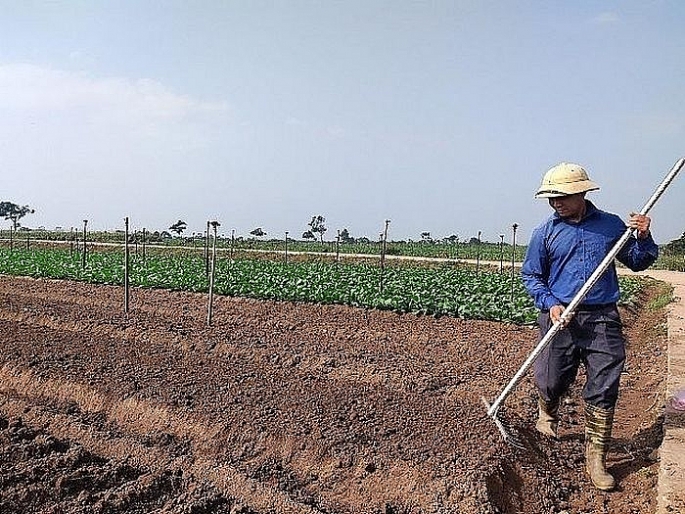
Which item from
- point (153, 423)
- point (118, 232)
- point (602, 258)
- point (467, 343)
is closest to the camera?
point (602, 258)

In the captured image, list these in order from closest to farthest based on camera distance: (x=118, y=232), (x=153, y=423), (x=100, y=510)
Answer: (x=100, y=510) < (x=153, y=423) < (x=118, y=232)

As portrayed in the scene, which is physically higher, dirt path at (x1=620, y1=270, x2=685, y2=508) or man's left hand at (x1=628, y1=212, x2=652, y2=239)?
man's left hand at (x1=628, y1=212, x2=652, y2=239)

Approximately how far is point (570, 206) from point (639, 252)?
521mm

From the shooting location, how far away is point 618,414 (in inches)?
252

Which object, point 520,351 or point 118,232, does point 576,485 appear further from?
point 118,232

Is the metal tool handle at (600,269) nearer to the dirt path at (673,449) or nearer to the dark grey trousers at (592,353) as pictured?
the dark grey trousers at (592,353)

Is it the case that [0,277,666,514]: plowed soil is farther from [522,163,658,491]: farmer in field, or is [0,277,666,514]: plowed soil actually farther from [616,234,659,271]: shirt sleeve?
[616,234,659,271]: shirt sleeve

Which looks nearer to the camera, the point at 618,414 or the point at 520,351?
the point at 618,414

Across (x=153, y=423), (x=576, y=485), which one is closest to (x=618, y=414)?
(x=576, y=485)

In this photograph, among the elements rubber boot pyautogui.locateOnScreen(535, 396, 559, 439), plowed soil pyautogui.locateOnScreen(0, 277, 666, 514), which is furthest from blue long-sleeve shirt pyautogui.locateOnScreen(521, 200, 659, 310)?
plowed soil pyautogui.locateOnScreen(0, 277, 666, 514)

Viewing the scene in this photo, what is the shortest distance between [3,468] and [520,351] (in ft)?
21.3

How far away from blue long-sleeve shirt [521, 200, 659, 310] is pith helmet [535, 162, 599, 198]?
0.28 m

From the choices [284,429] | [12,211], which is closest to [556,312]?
[284,429]

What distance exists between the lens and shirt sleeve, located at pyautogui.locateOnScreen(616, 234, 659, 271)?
13.8 feet
